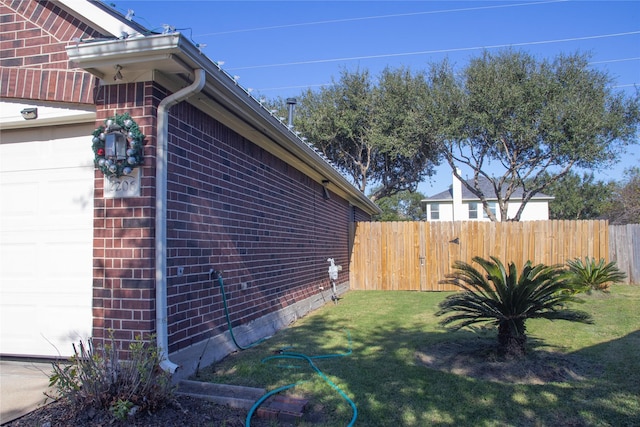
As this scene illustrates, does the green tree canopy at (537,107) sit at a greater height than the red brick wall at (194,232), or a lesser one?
greater

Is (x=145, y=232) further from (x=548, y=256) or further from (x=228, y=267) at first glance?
(x=548, y=256)

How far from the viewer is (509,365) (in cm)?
487

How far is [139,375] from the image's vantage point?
347 cm

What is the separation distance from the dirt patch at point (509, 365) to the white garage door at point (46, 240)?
153 inches

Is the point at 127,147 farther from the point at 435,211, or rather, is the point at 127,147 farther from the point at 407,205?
the point at 407,205

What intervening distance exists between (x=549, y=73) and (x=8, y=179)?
67.1 ft

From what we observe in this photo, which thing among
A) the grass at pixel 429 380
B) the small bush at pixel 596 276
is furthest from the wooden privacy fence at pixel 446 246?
the grass at pixel 429 380

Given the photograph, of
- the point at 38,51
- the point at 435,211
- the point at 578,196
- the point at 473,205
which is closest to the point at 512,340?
the point at 38,51

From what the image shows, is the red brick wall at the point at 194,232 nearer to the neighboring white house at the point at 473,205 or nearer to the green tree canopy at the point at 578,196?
the neighboring white house at the point at 473,205

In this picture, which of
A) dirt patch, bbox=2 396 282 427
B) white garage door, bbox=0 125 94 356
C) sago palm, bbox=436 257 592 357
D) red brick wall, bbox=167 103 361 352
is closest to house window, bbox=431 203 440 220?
red brick wall, bbox=167 103 361 352

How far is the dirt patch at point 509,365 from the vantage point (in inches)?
183

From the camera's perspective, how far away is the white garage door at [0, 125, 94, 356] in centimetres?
466

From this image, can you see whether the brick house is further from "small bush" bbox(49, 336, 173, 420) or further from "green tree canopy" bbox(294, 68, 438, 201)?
"green tree canopy" bbox(294, 68, 438, 201)

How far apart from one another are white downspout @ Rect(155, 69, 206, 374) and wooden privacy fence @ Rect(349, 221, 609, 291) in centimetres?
1014
